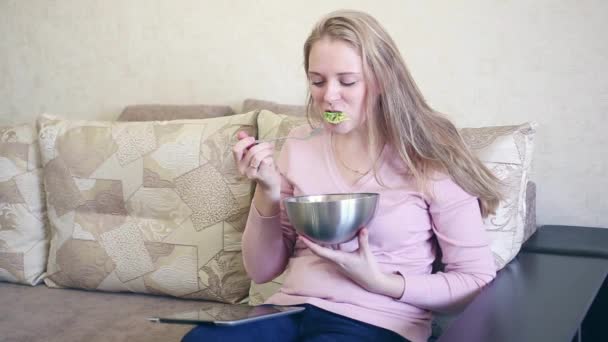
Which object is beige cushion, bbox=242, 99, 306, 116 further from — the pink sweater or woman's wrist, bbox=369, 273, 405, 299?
woman's wrist, bbox=369, 273, 405, 299

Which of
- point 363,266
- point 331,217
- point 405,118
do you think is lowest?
point 363,266

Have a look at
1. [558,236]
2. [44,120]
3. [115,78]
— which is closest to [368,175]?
[558,236]

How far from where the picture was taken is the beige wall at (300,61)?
1530mm

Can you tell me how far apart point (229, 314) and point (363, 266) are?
261 millimetres

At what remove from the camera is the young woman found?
43.8 inches

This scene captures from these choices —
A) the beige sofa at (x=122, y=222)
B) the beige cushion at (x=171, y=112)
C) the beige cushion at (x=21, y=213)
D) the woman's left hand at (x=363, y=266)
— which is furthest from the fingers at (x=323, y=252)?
the beige cushion at (x=21, y=213)

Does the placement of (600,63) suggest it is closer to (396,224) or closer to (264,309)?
(396,224)

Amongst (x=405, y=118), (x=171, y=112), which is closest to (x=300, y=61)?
(x=171, y=112)

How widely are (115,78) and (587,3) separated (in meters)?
1.63

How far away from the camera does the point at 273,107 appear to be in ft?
5.89

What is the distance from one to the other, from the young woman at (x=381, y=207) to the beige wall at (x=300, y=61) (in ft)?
1.51

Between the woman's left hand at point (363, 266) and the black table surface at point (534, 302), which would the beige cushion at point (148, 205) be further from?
the black table surface at point (534, 302)

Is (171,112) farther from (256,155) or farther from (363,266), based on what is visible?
(363,266)

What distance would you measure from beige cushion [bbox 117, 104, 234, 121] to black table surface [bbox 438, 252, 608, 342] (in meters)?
1.06
